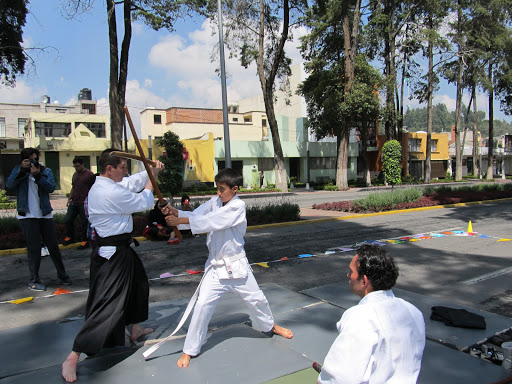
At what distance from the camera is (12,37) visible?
877 inches

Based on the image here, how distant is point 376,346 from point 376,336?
0.05m

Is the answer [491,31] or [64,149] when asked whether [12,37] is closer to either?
[64,149]

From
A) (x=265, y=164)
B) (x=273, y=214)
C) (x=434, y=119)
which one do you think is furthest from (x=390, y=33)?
(x=434, y=119)

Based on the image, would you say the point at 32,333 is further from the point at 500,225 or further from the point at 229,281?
the point at 500,225

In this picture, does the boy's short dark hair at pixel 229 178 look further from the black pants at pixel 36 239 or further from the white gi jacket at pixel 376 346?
the black pants at pixel 36 239

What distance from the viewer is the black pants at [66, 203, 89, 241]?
879 centimetres

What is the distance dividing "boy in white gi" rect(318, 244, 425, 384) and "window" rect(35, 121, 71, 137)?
4034cm

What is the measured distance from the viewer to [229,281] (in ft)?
12.1

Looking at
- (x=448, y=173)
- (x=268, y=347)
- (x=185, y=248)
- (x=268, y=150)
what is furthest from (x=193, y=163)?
(x=448, y=173)

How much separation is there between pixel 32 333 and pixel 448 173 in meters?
54.2

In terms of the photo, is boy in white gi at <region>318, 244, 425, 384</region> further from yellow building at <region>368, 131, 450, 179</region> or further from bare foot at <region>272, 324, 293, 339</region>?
yellow building at <region>368, 131, 450, 179</region>

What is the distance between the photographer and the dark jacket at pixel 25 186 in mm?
5859

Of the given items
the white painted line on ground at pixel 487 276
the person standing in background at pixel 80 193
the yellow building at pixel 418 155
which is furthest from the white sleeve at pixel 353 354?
the yellow building at pixel 418 155

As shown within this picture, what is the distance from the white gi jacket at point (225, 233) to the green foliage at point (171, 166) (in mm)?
21443
